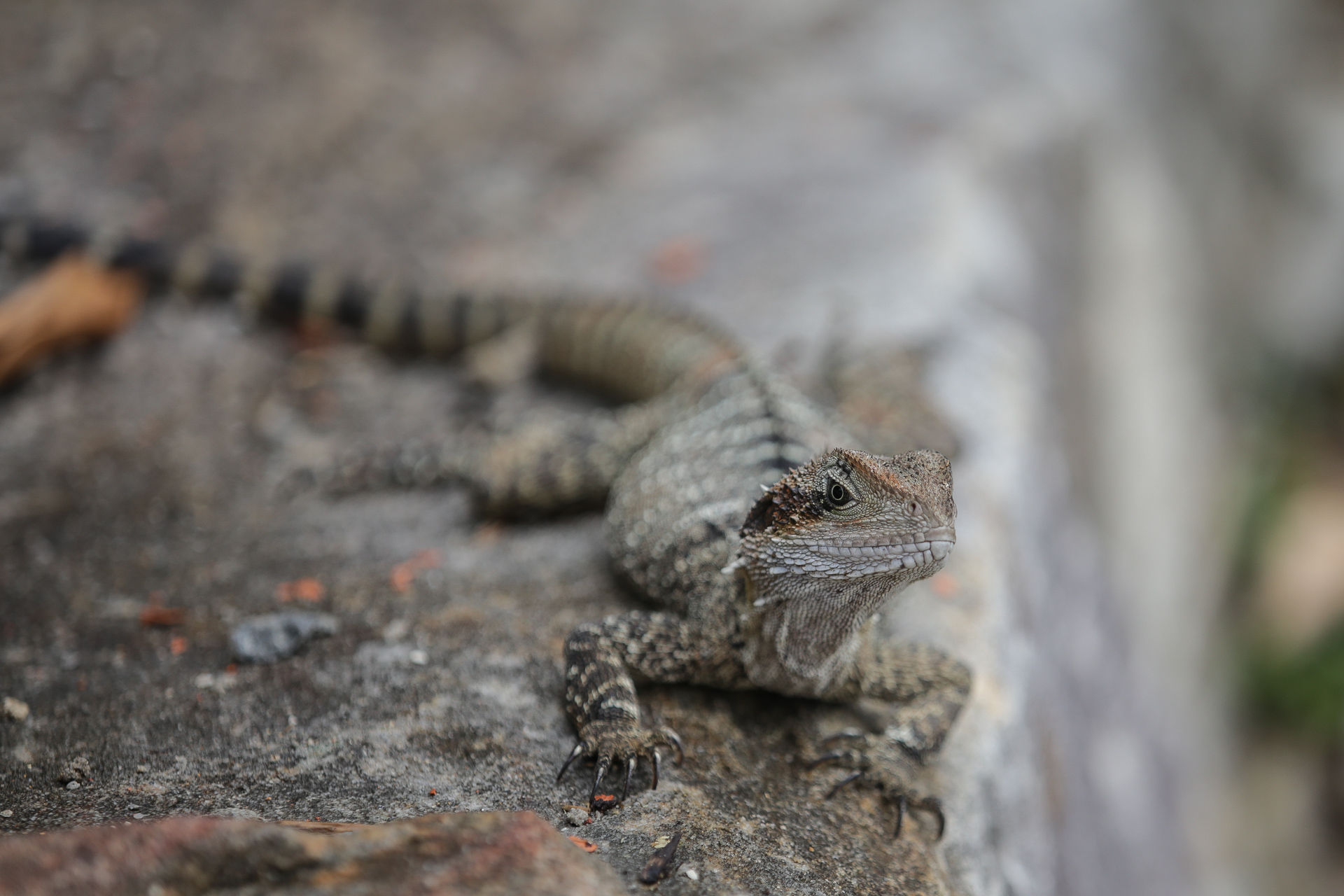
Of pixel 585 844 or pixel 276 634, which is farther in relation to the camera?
pixel 276 634

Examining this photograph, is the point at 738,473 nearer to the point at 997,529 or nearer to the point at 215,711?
the point at 997,529

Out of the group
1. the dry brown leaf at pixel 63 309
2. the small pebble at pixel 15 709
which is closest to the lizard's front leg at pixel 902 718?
the small pebble at pixel 15 709

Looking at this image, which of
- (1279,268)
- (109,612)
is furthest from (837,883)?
(1279,268)

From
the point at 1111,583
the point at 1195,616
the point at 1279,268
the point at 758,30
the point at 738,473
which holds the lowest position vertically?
the point at 1195,616

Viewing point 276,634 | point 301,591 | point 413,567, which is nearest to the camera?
point 276,634

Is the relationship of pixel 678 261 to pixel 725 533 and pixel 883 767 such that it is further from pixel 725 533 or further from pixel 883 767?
pixel 883 767

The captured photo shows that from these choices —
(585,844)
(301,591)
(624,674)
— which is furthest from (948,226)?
(585,844)

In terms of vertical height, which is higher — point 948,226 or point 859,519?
point 948,226

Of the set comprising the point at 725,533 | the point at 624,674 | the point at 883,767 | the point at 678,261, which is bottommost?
the point at 883,767
